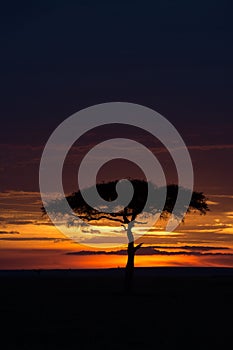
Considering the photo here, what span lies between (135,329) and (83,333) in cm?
255

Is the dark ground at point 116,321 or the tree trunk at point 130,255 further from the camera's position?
the tree trunk at point 130,255

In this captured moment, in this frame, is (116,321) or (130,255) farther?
(130,255)

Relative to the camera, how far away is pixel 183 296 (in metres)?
53.2

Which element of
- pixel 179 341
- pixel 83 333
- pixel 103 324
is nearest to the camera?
pixel 179 341

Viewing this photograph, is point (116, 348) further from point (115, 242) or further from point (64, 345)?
point (115, 242)

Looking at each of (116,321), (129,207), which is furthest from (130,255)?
(116,321)

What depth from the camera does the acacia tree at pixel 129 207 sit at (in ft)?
183

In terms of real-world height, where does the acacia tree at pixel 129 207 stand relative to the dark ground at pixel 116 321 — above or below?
above

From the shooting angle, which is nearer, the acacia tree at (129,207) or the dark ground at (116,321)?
the dark ground at (116,321)

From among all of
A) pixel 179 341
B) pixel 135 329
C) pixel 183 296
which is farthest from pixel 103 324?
pixel 183 296

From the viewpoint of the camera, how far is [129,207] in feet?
185

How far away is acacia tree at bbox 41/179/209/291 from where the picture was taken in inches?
2201

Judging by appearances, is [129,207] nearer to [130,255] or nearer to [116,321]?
[130,255]

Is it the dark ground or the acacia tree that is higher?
the acacia tree
